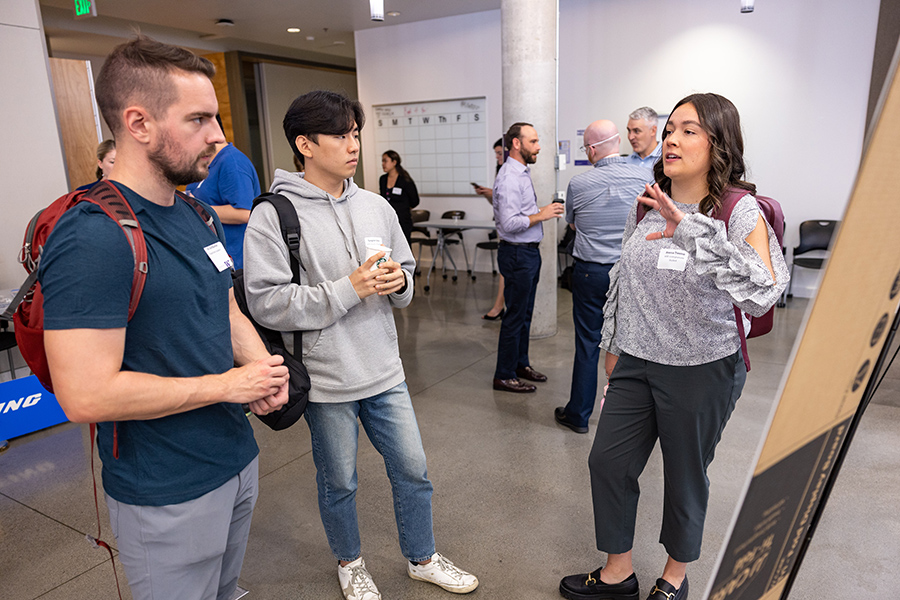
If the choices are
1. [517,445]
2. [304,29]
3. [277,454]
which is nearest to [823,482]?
[517,445]

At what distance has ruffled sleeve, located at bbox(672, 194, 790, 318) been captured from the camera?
1584 mm

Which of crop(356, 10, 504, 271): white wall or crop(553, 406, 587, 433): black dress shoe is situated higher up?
crop(356, 10, 504, 271): white wall

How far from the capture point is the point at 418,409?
3814 millimetres

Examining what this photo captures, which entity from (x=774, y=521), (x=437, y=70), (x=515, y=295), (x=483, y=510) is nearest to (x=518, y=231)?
(x=515, y=295)

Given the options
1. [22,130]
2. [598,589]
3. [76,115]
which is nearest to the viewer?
[598,589]

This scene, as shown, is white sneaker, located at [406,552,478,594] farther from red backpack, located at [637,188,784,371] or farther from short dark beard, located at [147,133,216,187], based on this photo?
short dark beard, located at [147,133,216,187]

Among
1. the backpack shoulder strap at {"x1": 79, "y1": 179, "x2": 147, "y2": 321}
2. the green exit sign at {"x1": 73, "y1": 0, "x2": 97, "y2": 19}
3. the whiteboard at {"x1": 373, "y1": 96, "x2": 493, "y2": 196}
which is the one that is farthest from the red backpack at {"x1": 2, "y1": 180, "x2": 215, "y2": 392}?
the whiteboard at {"x1": 373, "y1": 96, "x2": 493, "y2": 196}

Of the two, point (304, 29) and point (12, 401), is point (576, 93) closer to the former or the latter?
point (304, 29)

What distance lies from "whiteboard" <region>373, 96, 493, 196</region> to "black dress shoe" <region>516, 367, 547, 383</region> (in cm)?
447

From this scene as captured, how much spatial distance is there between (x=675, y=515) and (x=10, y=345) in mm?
3577

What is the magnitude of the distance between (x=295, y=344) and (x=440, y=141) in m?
6.96

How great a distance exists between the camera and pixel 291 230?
5.88 ft

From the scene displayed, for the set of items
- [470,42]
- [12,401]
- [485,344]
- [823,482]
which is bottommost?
[485,344]

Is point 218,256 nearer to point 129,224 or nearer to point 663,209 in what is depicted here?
point 129,224
